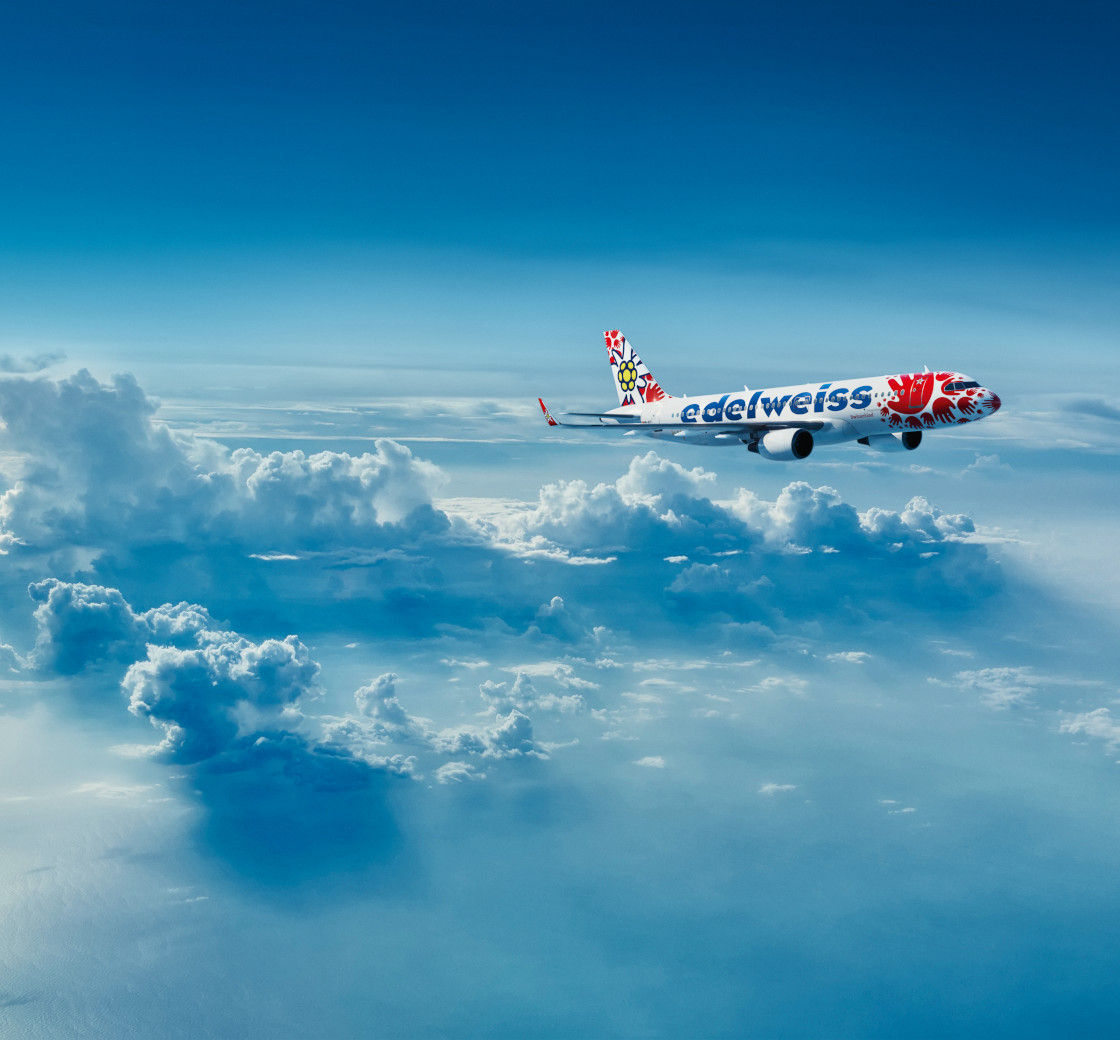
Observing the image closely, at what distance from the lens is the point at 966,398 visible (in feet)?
225

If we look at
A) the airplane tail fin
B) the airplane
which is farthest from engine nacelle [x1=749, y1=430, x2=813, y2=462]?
the airplane tail fin

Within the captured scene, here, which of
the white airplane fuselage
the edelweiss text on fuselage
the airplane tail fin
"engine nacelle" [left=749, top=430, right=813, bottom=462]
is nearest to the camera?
the white airplane fuselage

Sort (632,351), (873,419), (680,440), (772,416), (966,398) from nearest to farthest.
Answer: (966,398) < (873,419) < (772,416) < (680,440) < (632,351)

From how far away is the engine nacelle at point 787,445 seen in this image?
7500 centimetres

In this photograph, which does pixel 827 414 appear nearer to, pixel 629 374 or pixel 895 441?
pixel 895 441

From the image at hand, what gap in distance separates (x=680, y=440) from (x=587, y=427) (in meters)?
13.5

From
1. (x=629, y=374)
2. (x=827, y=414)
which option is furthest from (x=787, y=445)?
(x=629, y=374)

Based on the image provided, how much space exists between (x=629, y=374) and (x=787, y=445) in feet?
125

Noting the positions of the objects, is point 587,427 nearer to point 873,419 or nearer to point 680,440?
point 680,440

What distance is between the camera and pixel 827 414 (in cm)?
7612

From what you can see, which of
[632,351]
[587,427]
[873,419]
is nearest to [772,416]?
[873,419]

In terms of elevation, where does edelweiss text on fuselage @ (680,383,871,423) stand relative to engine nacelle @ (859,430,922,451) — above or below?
above

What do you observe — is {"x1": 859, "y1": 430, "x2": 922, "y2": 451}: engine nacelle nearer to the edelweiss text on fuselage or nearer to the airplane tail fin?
the edelweiss text on fuselage

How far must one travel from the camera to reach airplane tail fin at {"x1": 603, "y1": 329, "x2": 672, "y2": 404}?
10650cm
